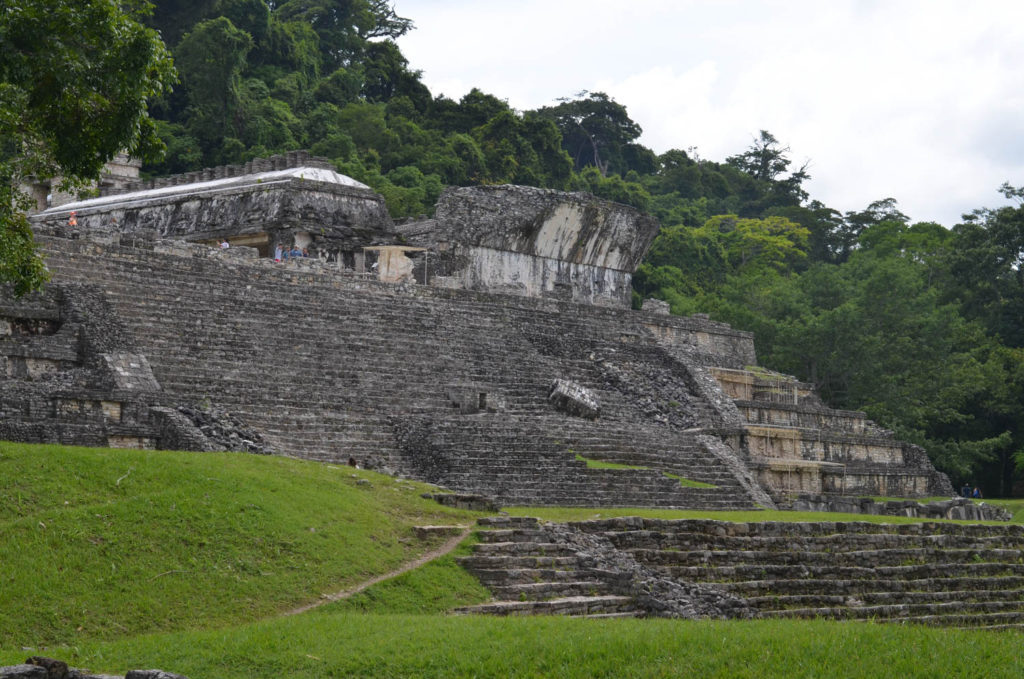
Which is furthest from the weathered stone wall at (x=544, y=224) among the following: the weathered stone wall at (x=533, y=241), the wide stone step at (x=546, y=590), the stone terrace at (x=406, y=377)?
the wide stone step at (x=546, y=590)

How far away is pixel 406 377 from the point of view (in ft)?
64.2

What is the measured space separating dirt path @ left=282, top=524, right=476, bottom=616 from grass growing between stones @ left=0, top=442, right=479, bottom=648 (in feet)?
0.30

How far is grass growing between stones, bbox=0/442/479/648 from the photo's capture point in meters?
9.49

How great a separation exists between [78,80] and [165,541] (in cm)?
396

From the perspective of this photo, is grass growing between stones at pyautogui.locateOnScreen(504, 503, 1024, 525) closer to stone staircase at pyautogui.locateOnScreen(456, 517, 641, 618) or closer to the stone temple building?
the stone temple building

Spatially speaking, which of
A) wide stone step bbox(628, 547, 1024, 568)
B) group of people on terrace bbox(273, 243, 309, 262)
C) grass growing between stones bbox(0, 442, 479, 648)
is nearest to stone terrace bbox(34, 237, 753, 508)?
group of people on terrace bbox(273, 243, 309, 262)

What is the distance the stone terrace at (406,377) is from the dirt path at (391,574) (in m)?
3.54

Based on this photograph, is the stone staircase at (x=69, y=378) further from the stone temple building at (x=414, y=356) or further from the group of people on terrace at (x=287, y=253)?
the group of people on terrace at (x=287, y=253)

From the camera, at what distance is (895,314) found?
32.5 m

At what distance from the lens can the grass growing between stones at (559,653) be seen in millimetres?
8430

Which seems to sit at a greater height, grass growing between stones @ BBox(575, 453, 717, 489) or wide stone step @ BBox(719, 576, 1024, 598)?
grass growing between stones @ BBox(575, 453, 717, 489)

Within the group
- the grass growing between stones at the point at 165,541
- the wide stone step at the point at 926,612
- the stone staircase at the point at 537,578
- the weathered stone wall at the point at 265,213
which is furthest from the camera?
the weathered stone wall at the point at 265,213

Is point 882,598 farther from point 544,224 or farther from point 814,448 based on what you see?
point 544,224

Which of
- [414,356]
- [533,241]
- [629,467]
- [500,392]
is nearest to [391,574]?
[629,467]
